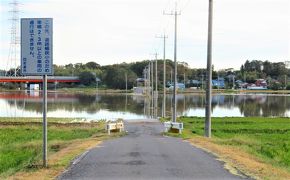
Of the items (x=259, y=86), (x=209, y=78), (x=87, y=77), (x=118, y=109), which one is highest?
(x=87, y=77)

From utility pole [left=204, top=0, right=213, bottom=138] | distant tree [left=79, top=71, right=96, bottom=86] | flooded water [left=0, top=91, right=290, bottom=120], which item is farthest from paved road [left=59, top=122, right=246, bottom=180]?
distant tree [left=79, top=71, right=96, bottom=86]

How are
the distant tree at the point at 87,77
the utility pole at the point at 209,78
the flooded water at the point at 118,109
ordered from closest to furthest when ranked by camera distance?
the utility pole at the point at 209,78 < the flooded water at the point at 118,109 < the distant tree at the point at 87,77

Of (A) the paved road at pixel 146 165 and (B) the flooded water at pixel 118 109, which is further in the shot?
(B) the flooded water at pixel 118 109

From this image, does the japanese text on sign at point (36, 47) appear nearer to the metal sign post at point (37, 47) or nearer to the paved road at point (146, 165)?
the metal sign post at point (37, 47)

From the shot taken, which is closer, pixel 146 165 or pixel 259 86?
pixel 146 165

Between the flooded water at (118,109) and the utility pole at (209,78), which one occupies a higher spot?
the utility pole at (209,78)

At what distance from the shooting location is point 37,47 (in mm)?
12445

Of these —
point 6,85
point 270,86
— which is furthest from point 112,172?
point 270,86

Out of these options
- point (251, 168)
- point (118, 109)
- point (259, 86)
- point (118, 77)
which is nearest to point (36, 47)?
point (251, 168)

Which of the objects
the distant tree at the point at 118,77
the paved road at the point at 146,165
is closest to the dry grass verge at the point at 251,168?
the paved road at the point at 146,165

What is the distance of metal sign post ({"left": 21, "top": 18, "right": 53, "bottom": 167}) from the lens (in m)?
12.4

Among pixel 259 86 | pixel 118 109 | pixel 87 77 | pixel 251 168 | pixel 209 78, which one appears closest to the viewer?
pixel 251 168

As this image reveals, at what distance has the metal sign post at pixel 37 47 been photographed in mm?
12409

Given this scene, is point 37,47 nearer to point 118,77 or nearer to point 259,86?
point 118,77
